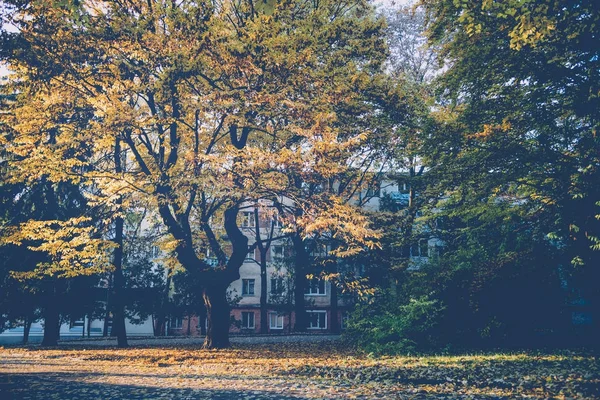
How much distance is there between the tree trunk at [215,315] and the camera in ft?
60.2

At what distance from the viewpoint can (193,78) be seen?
49.8ft

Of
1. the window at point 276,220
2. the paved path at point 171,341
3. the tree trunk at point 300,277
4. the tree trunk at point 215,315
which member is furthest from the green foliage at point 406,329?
the tree trunk at point 300,277

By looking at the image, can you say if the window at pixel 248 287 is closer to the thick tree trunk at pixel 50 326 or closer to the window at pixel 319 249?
the window at pixel 319 249

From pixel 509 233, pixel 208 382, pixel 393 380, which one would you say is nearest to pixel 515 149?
pixel 509 233

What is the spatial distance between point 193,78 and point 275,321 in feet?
112

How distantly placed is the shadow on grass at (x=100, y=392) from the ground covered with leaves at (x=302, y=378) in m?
0.02

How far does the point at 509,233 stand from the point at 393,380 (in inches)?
343

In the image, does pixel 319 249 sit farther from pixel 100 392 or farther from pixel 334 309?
pixel 100 392

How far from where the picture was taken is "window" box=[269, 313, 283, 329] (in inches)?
1777

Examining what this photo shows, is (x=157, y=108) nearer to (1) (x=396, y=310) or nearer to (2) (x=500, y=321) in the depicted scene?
(1) (x=396, y=310)

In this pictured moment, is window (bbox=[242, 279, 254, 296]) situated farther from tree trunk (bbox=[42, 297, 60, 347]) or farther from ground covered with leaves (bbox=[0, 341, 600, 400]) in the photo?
ground covered with leaves (bbox=[0, 341, 600, 400])

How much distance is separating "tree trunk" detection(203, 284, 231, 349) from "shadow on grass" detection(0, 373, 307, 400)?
7741 mm

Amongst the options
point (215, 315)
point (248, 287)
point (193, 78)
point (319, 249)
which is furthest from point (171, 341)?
point (248, 287)

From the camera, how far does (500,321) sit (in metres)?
16.8
